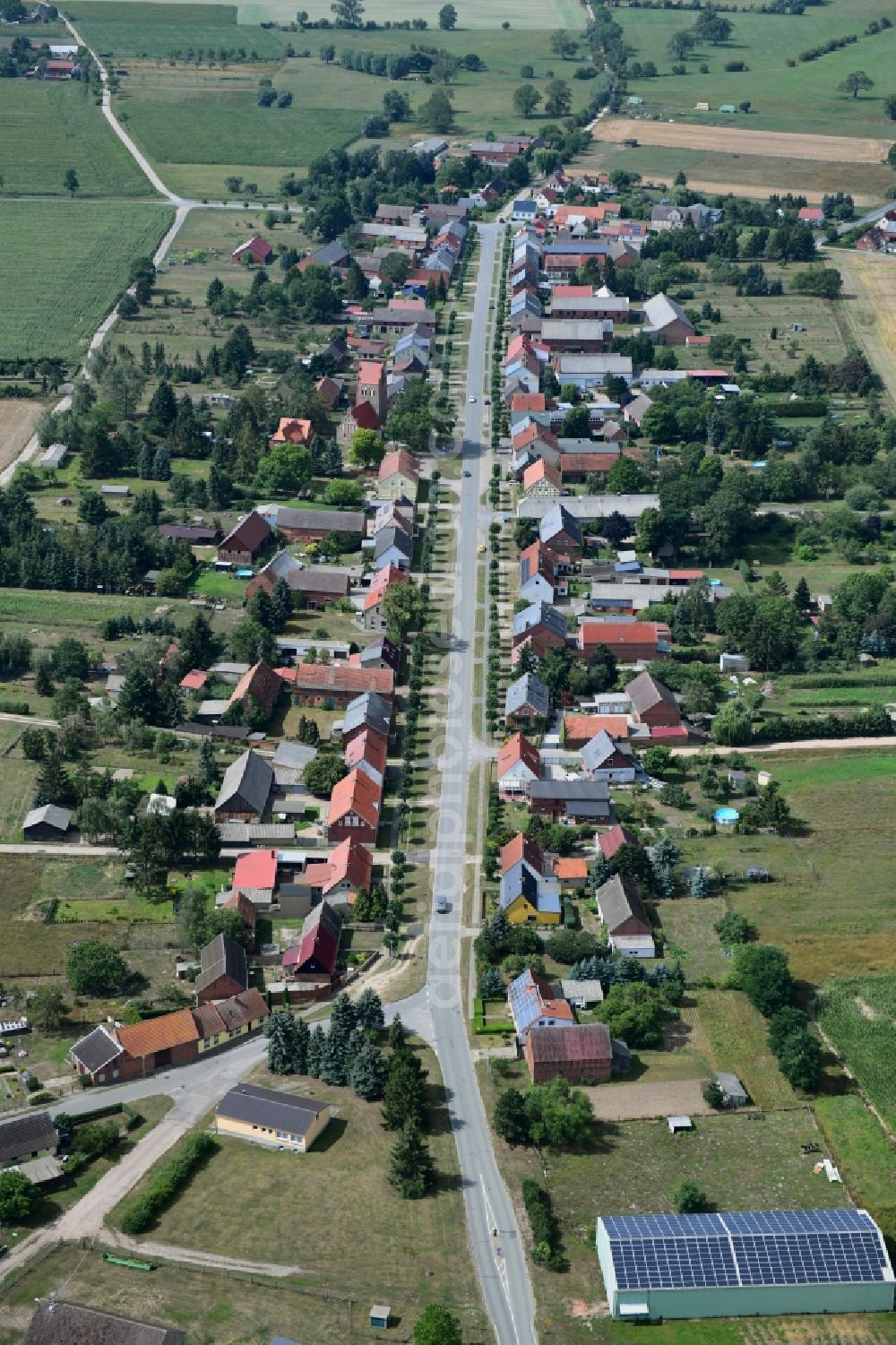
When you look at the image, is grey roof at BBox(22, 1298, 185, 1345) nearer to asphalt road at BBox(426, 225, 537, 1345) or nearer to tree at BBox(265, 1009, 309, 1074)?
asphalt road at BBox(426, 225, 537, 1345)

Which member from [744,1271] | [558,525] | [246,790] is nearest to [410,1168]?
[744,1271]

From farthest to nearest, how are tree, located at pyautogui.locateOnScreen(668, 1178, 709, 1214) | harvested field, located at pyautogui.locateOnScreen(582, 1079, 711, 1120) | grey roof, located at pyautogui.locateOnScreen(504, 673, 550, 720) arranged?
grey roof, located at pyautogui.locateOnScreen(504, 673, 550, 720) → harvested field, located at pyautogui.locateOnScreen(582, 1079, 711, 1120) → tree, located at pyautogui.locateOnScreen(668, 1178, 709, 1214)

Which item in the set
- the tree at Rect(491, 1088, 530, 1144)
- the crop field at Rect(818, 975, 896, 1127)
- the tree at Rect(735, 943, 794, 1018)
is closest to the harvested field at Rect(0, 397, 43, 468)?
the tree at Rect(735, 943, 794, 1018)

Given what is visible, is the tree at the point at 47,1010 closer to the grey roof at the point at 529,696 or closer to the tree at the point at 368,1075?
the tree at the point at 368,1075

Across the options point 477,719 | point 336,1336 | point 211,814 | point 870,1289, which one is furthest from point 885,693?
point 336,1336

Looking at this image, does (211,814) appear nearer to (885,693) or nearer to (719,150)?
(885,693)

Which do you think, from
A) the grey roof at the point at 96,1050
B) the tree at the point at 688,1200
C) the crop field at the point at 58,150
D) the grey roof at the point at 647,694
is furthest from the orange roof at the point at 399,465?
the crop field at the point at 58,150
